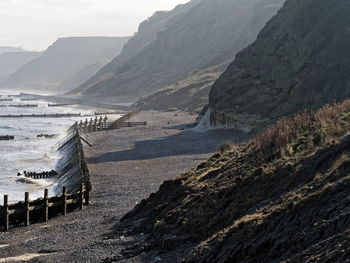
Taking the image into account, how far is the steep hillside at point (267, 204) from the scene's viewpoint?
443 inches

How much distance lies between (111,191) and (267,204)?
1630cm

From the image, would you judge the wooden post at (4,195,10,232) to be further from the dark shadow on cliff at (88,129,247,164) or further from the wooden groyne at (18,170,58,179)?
the dark shadow on cliff at (88,129,247,164)

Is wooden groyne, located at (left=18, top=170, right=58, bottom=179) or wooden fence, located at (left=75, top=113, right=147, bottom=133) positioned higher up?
wooden fence, located at (left=75, top=113, right=147, bottom=133)

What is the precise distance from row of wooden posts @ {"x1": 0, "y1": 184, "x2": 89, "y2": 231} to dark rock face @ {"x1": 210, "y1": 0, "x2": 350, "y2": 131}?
110 feet

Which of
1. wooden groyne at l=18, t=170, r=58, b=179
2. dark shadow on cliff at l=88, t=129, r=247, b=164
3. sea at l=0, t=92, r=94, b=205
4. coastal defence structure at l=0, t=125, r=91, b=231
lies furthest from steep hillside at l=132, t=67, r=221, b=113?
coastal defence structure at l=0, t=125, r=91, b=231

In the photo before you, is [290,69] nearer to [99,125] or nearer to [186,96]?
[99,125]

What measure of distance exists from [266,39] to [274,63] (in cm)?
630

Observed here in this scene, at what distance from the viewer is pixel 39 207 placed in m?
24.4

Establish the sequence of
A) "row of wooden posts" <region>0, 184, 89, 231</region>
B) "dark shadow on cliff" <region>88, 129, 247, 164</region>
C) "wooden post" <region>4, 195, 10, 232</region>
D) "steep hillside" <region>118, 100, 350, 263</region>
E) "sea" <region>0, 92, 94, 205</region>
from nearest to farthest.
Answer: "steep hillside" <region>118, 100, 350, 263</region>
"wooden post" <region>4, 195, 10, 232</region>
"row of wooden posts" <region>0, 184, 89, 231</region>
"sea" <region>0, 92, 94, 205</region>
"dark shadow on cliff" <region>88, 129, 247, 164</region>

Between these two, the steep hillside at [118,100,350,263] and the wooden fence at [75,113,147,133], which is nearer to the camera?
the steep hillside at [118,100,350,263]

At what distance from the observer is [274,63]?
226 ft

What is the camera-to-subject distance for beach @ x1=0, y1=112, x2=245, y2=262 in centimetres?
1717

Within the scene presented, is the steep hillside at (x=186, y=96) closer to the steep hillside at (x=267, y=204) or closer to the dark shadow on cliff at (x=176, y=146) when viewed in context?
the dark shadow on cliff at (x=176, y=146)

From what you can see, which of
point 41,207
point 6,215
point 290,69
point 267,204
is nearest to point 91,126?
point 290,69
